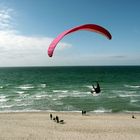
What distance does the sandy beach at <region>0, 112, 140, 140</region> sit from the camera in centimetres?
1927

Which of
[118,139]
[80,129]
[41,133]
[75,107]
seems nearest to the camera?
[118,139]

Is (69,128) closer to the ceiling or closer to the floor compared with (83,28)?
closer to the floor

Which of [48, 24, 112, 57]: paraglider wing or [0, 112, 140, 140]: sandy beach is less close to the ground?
[48, 24, 112, 57]: paraglider wing

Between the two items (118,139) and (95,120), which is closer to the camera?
(118,139)

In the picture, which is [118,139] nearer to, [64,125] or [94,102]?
[64,125]

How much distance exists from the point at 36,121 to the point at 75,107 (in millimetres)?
10345

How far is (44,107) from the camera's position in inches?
1367

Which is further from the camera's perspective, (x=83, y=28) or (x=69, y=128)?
(x=69, y=128)

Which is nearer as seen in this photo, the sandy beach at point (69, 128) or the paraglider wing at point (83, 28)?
the paraglider wing at point (83, 28)

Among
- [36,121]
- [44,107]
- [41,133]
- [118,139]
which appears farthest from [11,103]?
[118,139]

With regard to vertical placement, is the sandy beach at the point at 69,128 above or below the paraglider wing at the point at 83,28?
below

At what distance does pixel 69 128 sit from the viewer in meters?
22.1

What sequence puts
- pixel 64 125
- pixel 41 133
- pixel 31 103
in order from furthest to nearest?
pixel 31 103
pixel 64 125
pixel 41 133

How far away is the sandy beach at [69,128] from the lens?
19266mm
